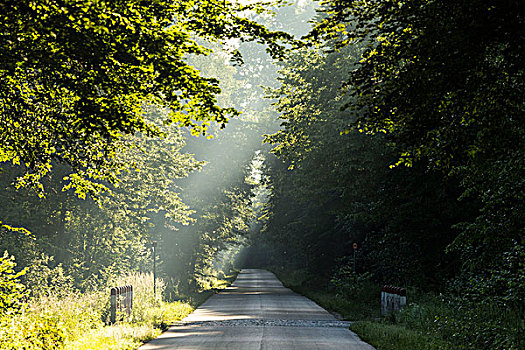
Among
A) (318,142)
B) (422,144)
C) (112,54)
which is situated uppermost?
(318,142)

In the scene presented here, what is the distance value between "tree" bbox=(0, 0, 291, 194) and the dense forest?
34 millimetres

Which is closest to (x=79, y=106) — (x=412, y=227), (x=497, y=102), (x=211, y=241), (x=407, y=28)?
(x=407, y=28)

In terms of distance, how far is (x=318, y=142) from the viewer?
917 inches

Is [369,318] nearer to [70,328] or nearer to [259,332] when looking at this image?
[259,332]

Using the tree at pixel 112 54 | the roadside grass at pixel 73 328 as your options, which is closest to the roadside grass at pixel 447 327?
the roadside grass at pixel 73 328

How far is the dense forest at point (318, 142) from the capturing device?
8172 millimetres

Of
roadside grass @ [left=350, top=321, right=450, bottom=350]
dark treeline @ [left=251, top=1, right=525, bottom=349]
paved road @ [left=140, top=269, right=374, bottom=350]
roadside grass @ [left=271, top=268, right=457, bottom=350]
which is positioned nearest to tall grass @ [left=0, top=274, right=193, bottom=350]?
paved road @ [left=140, top=269, right=374, bottom=350]

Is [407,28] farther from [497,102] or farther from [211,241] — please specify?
[211,241]

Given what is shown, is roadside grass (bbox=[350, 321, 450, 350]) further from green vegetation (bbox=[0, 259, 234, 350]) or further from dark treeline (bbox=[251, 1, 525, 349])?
green vegetation (bbox=[0, 259, 234, 350])

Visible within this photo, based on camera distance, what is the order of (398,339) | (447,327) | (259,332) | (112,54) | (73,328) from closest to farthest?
(112,54), (73,328), (398,339), (447,327), (259,332)

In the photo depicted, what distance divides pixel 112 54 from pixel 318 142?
50.3 ft

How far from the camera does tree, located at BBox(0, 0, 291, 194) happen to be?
7785 millimetres

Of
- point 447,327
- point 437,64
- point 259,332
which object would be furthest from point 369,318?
point 437,64

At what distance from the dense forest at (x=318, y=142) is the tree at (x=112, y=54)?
1.3 inches
